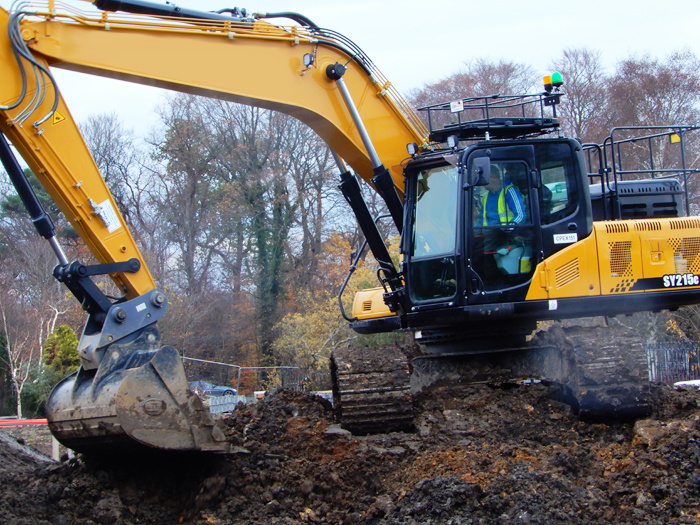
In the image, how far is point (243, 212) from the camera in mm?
34062

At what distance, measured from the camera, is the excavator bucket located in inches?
240

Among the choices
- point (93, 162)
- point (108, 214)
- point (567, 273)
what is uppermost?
point (93, 162)

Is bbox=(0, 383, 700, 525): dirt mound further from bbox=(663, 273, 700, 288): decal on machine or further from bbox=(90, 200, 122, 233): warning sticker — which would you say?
bbox=(90, 200, 122, 233): warning sticker

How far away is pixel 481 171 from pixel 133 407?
363 cm

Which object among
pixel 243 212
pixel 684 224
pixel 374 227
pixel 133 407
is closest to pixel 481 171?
pixel 374 227

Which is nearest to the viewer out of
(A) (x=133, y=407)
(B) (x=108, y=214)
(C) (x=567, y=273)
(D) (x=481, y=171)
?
(A) (x=133, y=407)

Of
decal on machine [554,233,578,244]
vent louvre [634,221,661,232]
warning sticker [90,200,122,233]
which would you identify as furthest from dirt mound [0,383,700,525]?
warning sticker [90,200,122,233]

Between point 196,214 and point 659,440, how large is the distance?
30.6 meters

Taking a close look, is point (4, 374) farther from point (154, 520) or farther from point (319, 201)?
point (154, 520)

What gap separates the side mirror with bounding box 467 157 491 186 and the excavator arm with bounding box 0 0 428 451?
183cm

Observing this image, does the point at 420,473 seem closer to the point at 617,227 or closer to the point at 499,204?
the point at 499,204

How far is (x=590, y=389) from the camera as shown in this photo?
7.35 metres

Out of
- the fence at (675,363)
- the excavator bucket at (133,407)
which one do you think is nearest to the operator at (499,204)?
the excavator bucket at (133,407)

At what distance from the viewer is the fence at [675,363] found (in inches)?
866
